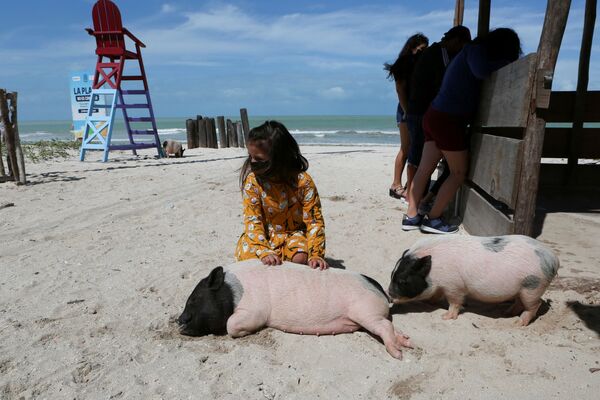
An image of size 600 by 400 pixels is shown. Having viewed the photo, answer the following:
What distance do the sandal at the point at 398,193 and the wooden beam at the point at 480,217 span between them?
1.31m

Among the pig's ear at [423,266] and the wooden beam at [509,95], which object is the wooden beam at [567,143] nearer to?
the wooden beam at [509,95]

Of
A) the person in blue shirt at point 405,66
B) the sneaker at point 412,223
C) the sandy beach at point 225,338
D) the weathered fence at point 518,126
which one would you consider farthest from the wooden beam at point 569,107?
the sneaker at point 412,223

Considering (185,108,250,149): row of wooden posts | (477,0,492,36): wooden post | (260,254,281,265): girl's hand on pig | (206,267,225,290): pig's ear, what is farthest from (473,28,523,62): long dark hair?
(185,108,250,149): row of wooden posts

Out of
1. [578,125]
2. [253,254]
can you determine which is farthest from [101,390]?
[578,125]

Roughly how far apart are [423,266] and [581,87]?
15.1ft

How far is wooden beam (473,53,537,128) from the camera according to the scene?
327 centimetres

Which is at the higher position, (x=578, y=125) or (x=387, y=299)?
(x=578, y=125)

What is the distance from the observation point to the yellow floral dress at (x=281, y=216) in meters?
3.44

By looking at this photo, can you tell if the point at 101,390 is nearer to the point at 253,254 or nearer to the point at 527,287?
the point at 253,254

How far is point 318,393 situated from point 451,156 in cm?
313

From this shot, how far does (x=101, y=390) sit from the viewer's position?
7.56 ft

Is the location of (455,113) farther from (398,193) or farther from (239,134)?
(239,134)

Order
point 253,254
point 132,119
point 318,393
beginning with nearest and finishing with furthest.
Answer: point 318,393 → point 253,254 → point 132,119

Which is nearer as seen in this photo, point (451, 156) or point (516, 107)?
point (516, 107)
